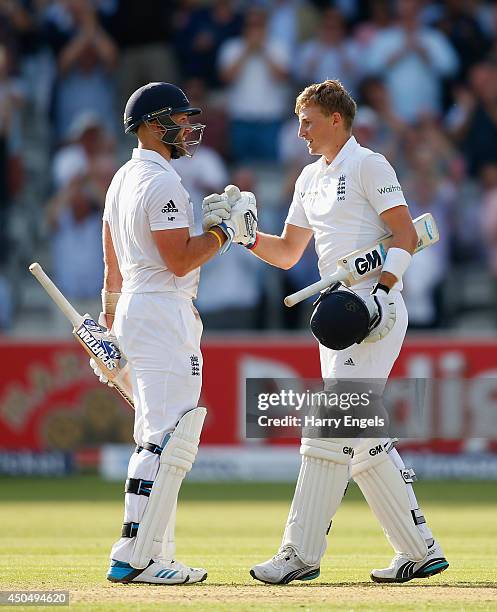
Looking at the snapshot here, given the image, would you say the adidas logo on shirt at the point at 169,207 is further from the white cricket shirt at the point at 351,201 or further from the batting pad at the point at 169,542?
the batting pad at the point at 169,542

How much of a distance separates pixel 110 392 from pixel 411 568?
6671 millimetres

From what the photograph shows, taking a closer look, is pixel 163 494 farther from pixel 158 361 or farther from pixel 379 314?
pixel 379 314

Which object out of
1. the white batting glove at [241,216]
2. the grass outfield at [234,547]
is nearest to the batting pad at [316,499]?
the grass outfield at [234,547]

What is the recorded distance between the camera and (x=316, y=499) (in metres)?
5.68

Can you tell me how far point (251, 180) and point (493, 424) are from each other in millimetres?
3466

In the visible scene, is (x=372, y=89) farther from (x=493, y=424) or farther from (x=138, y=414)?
(x=138, y=414)

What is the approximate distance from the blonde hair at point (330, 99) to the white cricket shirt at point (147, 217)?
0.69 m

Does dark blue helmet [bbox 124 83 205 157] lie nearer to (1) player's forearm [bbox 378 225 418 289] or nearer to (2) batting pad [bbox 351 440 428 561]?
(1) player's forearm [bbox 378 225 418 289]

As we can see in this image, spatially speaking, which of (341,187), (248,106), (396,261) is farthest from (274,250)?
(248,106)

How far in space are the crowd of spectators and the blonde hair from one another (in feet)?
23.1

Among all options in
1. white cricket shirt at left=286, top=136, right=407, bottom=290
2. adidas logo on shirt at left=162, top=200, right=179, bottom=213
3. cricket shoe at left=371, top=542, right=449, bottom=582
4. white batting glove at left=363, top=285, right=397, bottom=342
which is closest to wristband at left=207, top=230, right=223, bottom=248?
adidas logo on shirt at left=162, top=200, right=179, bottom=213

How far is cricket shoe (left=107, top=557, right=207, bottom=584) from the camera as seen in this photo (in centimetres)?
552

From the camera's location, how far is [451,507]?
995 centimetres

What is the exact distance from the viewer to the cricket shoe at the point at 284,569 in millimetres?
5652
